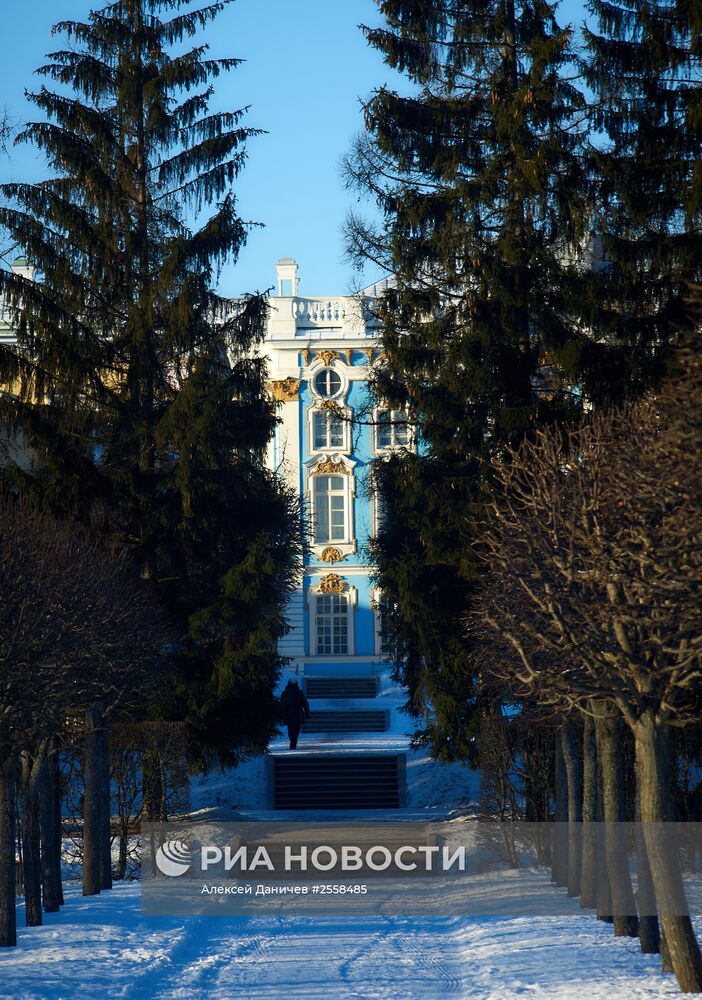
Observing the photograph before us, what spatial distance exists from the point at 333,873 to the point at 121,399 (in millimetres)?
7662

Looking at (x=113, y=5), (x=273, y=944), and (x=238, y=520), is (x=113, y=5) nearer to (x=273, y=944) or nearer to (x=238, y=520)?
(x=238, y=520)

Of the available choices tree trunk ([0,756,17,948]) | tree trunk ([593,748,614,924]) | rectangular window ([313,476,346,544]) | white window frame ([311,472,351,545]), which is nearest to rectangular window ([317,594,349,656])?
white window frame ([311,472,351,545])

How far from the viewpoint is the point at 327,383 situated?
39594 millimetres

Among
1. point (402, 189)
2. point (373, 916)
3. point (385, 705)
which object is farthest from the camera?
point (385, 705)

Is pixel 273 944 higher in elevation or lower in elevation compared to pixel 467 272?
lower

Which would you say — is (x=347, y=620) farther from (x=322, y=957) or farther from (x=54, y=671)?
(x=54, y=671)

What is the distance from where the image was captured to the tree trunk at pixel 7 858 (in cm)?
1116

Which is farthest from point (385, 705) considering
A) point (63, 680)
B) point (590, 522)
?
point (590, 522)

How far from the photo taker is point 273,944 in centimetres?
1202

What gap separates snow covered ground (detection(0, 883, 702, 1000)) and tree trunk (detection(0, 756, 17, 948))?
20 centimetres

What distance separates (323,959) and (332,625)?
2782 cm

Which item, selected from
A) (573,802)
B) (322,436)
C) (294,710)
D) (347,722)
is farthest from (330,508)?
(573,802)

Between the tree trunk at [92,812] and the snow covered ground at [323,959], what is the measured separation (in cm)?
198

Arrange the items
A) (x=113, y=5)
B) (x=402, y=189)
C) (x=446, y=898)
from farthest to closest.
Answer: (x=113, y=5) < (x=402, y=189) < (x=446, y=898)
